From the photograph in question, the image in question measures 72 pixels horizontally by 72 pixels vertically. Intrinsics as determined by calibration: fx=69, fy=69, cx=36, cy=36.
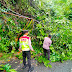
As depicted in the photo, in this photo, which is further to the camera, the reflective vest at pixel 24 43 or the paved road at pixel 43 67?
the paved road at pixel 43 67

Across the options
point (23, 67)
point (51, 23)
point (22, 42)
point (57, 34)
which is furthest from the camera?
point (51, 23)

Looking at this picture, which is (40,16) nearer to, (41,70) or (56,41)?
(56,41)

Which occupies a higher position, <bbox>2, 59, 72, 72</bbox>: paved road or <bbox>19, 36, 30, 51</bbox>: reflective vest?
<bbox>19, 36, 30, 51</bbox>: reflective vest

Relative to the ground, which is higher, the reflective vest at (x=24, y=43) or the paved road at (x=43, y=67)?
the reflective vest at (x=24, y=43)

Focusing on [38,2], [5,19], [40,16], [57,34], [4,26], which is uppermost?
[38,2]

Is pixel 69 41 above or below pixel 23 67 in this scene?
above

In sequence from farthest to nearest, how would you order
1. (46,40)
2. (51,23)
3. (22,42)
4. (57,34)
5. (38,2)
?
(38,2), (51,23), (57,34), (46,40), (22,42)

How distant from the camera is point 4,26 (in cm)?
350

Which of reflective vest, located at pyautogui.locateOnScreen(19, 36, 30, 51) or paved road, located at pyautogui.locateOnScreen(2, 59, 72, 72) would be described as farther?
paved road, located at pyautogui.locateOnScreen(2, 59, 72, 72)

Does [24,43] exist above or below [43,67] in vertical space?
above

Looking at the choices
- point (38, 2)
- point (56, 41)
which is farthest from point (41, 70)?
point (38, 2)

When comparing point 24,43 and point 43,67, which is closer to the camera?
point 24,43

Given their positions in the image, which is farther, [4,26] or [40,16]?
[40,16]

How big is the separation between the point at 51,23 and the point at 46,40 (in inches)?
75.8
